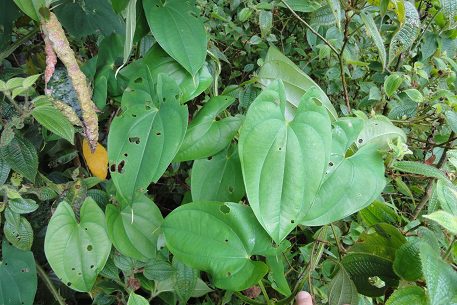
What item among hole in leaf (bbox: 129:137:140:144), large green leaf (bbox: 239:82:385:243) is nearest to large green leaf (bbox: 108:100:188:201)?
hole in leaf (bbox: 129:137:140:144)

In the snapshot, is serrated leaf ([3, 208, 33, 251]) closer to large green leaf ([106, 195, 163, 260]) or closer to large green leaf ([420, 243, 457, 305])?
large green leaf ([106, 195, 163, 260])

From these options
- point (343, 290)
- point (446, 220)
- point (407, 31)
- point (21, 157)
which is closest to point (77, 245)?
point (21, 157)

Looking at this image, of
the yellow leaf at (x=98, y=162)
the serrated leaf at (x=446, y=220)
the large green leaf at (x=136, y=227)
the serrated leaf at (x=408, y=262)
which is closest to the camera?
the serrated leaf at (x=446, y=220)

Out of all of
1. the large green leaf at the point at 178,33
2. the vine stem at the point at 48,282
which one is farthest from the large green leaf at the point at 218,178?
the vine stem at the point at 48,282

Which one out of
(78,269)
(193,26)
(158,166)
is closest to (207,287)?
(78,269)

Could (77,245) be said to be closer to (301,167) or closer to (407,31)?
(301,167)

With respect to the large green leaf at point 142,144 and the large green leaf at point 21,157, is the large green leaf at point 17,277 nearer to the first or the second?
the large green leaf at point 21,157
